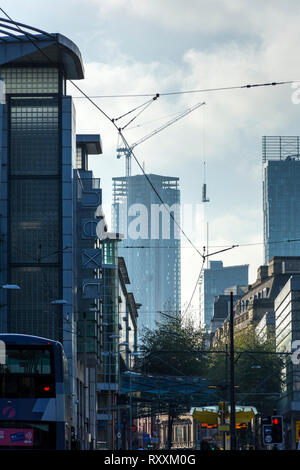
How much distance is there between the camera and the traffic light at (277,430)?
84.4 ft

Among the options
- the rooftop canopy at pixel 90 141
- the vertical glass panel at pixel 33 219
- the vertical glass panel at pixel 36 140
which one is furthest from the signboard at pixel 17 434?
the rooftop canopy at pixel 90 141

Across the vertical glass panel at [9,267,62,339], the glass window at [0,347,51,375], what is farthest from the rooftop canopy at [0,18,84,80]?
the glass window at [0,347,51,375]

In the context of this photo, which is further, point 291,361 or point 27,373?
point 291,361

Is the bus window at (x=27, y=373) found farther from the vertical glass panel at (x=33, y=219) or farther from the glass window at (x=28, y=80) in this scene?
the glass window at (x=28, y=80)

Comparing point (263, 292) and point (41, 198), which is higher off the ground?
point (263, 292)

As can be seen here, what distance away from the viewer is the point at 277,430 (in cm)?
2602

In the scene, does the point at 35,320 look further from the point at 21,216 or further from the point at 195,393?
the point at 195,393

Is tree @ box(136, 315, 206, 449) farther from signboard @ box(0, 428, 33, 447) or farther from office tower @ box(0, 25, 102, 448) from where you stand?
signboard @ box(0, 428, 33, 447)

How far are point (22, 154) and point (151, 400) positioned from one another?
3172cm

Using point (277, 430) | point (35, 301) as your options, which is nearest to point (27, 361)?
point (277, 430)

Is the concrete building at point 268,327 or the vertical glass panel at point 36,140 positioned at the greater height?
the vertical glass panel at point 36,140

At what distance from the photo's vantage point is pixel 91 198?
7344 cm

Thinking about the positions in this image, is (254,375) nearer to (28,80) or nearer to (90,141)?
(90,141)

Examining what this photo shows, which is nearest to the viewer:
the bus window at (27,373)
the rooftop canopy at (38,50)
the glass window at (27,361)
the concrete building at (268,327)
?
the bus window at (27,373)
